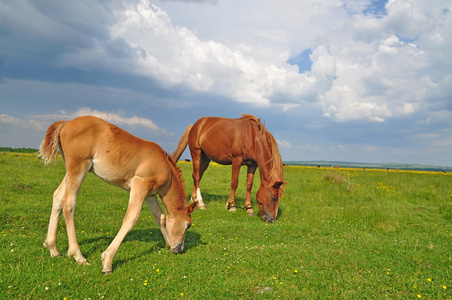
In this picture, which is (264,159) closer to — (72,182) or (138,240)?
(138,240)

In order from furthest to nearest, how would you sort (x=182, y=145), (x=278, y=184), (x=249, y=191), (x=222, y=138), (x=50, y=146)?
1. (x=182, y=145)
2. (x=222, y=138)
3. (x=249, y=191)
4. (x=278, y=184)
5. (x=50, y=146)

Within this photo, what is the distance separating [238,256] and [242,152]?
4.74m

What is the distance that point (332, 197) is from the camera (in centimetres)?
1348

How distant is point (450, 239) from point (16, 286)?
34.1 ft

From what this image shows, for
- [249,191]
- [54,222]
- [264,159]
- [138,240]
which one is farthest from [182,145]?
[54,222]

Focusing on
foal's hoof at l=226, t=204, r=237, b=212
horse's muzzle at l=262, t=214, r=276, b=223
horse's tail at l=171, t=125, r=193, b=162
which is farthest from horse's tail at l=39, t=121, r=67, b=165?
horse's tail at l=171, t=125, r=193, b=162

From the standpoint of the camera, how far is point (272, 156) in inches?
378

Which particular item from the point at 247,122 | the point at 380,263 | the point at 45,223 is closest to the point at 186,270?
the point at 380,263

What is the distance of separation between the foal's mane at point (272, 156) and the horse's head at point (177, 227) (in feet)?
12.6

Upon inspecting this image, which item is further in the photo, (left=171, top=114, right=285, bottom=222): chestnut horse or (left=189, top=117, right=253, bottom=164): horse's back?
(left=189, top=117, right=253, bottom=164): horse's back

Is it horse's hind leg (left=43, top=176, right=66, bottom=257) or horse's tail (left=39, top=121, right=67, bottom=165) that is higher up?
horse's tail (left=39, top=121, right=67, bottom=165)

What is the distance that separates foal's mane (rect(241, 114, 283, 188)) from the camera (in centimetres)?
919

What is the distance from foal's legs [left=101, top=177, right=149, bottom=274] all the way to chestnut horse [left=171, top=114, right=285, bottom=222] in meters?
3.31

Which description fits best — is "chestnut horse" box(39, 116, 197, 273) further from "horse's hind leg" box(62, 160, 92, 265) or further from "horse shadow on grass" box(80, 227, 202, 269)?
"horse shadow on grass" box(80, 227, 202, 269)
